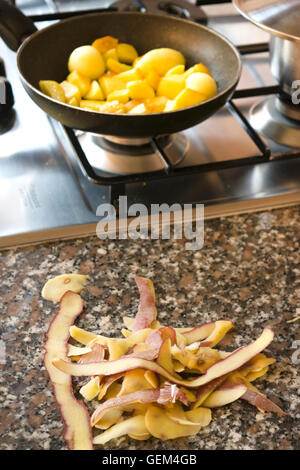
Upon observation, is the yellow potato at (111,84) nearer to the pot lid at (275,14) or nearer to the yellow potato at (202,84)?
the yellow potato at (202,84)

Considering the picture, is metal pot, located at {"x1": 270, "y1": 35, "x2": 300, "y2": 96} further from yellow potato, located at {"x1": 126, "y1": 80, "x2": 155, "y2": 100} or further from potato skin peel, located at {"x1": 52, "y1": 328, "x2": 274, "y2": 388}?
potato skin peel, located at {"x1": 52, "y1": 328, "x2": 274, "y2": 388}

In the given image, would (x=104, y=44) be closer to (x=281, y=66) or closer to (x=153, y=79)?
(x=153, y=79)

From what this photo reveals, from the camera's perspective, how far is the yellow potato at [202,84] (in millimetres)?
908

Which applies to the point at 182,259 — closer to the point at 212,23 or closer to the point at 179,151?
the point at 179,151

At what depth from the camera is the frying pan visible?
0.84 m

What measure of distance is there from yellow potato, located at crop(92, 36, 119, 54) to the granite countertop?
0.36 meters

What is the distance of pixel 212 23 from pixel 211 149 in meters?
0.45

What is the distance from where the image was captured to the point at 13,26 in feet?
3.30

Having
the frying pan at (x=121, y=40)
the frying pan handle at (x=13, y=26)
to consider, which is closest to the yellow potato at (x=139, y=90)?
the frying pan at (x=121, y=40)

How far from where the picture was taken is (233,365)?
0.65 meters

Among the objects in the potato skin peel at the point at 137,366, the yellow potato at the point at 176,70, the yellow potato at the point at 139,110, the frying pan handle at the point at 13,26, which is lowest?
the potato skin peel at the point at 137,366

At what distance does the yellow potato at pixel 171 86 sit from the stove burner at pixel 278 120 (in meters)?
0.16

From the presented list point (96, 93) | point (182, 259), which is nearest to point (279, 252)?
point (182, 259)

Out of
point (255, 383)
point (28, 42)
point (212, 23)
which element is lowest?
point (255, 383)
